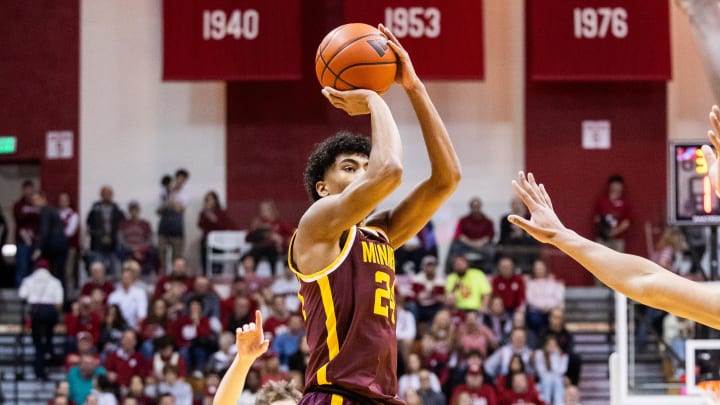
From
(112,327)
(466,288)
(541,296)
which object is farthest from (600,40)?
(112,327)

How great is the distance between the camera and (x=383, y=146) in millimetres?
4520

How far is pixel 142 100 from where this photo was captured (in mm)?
19531

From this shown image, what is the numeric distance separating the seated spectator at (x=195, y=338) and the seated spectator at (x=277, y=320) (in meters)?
0.74

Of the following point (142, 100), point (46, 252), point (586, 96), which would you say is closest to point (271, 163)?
point (142, 100)

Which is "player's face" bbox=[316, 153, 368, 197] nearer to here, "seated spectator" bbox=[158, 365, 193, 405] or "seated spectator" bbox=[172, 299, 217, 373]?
"seated spectator" bbox=[158, 365, 193, 405]

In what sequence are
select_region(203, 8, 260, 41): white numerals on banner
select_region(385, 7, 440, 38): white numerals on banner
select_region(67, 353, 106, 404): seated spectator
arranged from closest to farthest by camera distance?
select_region(67, 353, 106, 404): seated spectator → select_region(385, 7, 440, 38): white numerals on banner → select_region(203, 8, 260, 41): white numerals on banner

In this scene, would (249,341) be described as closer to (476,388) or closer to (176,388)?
(476,388)

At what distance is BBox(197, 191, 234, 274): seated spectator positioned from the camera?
17.6 meters

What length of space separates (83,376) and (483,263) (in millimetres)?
5624

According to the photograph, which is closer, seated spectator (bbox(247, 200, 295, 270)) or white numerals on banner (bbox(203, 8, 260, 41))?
seated spectator (bbox(247, 200, 295, 270))

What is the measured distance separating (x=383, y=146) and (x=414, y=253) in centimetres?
1191

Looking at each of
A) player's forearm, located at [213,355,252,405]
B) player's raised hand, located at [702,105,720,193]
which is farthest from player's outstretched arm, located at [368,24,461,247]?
player's raised hand, located at [702,105,720,193]

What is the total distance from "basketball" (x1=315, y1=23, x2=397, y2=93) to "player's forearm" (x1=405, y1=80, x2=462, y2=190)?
138 mm

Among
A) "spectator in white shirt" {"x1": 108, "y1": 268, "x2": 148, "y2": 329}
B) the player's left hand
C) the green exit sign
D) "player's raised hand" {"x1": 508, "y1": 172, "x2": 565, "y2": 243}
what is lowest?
"spectator in white shirt" {"x1": 108, "y1": 268, "x2": 148, "y2": 329}
